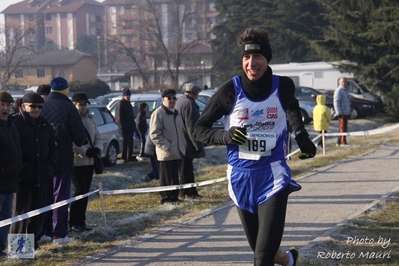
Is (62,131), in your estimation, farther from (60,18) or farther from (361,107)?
(60,18)

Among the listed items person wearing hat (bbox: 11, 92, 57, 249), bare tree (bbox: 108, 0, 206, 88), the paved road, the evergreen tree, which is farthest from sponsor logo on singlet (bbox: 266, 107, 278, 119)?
bare tree (bbox: 108, 0, 206, 88)

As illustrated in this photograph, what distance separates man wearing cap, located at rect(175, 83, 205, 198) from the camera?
11.5m

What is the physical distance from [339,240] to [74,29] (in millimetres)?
121951

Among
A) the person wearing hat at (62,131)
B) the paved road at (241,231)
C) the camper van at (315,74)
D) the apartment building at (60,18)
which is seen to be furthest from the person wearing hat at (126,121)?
the apartment building at (60,18)

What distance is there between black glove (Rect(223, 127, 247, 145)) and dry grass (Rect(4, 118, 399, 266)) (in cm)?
292

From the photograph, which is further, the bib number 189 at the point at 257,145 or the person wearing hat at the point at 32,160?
the person wearing hat at the point at 32,160

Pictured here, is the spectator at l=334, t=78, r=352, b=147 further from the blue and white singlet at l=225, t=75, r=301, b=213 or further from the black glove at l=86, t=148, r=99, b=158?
the blue and white singlet at l=225, t=75, r=301, b=213

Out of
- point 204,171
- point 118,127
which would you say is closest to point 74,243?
point 204,171

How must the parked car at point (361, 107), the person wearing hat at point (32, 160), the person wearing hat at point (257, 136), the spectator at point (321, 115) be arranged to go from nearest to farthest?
1. the person wearing hat at point (257, 136)
2. the person wearing hat at point (32, 160)
3. the spectator at point (321, 115)
4. the parked car at point (361, 107)

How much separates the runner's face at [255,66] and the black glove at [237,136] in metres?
0.42

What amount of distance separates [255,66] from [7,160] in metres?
3.15

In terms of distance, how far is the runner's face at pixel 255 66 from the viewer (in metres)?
5.46

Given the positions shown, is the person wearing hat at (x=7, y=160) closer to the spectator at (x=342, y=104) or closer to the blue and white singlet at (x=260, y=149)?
the blue and white singlet at (x=260, y=149)

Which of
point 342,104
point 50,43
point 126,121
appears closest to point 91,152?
point 126,121
